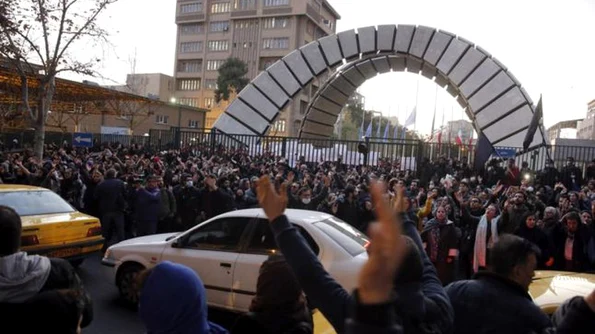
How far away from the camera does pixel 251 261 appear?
5465 mm

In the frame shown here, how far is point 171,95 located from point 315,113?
67.6m

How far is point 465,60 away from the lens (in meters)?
→ 18.0

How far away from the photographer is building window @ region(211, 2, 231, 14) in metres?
82.2

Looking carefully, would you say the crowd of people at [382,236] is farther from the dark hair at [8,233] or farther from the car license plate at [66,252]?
the car license plate at [66,252]

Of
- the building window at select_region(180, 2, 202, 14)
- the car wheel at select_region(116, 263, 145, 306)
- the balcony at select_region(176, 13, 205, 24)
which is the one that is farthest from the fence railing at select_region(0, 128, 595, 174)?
the building window at select_region(180, 2, 202, 14)

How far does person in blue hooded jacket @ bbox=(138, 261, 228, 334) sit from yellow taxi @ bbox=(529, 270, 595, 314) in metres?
2.91

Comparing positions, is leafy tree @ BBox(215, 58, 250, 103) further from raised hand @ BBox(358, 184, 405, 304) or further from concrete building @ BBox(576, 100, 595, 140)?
concrete building @ BBox(576, 100, 595, 140)

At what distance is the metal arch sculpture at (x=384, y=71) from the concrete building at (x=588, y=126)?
68576mm

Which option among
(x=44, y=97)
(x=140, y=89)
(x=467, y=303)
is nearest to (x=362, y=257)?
(x=467, y=303)

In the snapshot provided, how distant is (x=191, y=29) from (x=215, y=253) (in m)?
86.2

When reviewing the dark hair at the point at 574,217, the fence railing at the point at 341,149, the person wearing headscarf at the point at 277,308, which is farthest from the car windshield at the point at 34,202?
the fence railing at the point at 341,149

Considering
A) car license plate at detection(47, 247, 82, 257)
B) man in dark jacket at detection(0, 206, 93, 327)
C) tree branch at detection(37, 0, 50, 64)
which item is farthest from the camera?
tree branch at detection(37, 0, 50, 64)

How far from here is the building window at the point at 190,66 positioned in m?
84.4

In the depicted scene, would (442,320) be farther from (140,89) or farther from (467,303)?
(140,89)
